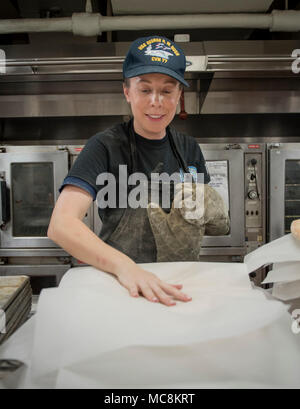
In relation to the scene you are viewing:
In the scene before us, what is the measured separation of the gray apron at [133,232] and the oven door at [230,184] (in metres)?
1.71

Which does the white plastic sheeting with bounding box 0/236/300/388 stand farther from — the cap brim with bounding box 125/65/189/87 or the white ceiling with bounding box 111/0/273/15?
the white ceiling with bounding box 111/0/273/15

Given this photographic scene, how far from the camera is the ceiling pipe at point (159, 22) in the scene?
2.56 m

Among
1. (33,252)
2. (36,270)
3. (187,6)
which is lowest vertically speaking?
(36,270)

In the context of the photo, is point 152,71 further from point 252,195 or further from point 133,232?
point 252,195

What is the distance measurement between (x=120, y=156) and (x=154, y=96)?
0.76ft

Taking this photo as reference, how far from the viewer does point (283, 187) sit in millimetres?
2650

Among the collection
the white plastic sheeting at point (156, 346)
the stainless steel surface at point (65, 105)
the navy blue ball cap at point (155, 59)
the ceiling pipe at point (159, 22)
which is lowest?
the white plastic sheeting at point (156, 346)

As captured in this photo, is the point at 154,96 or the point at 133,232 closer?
the point at 154,96

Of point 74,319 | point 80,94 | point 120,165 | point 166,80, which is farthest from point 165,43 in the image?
point 80,94

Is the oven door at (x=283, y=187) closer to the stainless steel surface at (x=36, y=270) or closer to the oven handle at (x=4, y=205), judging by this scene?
the stainless steel surface at (x=36, y=270)

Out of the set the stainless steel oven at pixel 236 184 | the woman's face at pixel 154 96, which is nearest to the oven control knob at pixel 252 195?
the stainless steel oven at pixel 236 184

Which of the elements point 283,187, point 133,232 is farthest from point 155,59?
point 283,187

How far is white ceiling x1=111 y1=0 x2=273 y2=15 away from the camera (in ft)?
8.40

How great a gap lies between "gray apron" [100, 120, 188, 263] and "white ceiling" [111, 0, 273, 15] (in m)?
2.12
